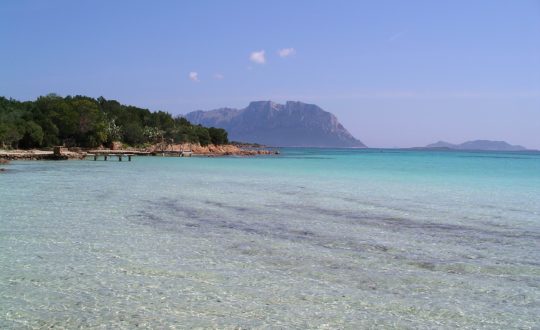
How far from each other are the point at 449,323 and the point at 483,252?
554 cm

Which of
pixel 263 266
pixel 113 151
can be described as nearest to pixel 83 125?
pixel 113 151

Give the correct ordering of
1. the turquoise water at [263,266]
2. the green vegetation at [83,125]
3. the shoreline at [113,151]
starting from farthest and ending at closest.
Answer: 1. the green vegetation at [83,125]
2. the shoreline at [113,151]
3. the turquoise water at [263,266]

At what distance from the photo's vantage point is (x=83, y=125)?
89.2 metres

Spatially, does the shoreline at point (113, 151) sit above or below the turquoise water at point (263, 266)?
above

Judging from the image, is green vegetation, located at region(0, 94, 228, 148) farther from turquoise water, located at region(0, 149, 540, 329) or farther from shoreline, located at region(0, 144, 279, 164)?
turquoise water, located at region(0, 149, 540, 329)

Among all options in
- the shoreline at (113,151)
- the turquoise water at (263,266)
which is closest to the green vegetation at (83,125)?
the shoreline at (113,151)

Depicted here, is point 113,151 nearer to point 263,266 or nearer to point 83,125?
point 83,125

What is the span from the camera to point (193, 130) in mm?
125938

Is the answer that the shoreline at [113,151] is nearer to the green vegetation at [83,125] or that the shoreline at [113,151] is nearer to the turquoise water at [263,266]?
the green vegetation at [83,125]

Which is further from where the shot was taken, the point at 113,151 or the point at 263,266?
the point at 113,151

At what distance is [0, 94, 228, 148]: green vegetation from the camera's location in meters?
74.1

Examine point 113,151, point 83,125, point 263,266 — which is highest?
point 83,125

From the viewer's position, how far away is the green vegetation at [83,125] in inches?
2918

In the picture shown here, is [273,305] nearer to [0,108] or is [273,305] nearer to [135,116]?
[0,108]
